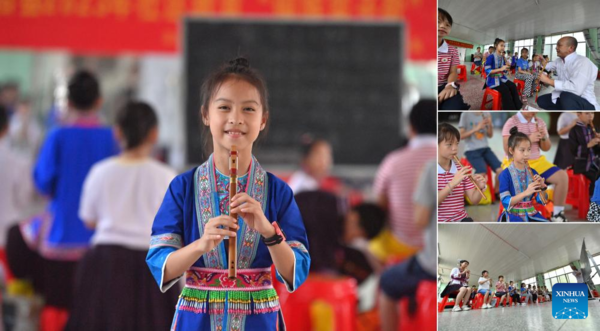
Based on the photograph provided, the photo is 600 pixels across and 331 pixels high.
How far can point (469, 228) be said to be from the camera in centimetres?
265

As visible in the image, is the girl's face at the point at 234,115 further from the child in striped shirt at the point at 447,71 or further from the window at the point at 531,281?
the window at the point at 531,281

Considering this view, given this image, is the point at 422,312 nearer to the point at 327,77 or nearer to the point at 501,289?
the point at 501,289

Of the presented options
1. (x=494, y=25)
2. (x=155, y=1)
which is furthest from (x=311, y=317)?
(x=155, y=1)

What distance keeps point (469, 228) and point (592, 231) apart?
0.43 m

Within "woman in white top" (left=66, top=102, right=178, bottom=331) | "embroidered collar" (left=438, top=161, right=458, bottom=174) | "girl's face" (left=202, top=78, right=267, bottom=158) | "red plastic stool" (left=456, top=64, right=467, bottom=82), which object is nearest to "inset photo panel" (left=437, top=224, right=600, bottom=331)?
"embroidered collar" (left=438, top=161, right=458, bottom=174)

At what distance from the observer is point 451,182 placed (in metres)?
2.52

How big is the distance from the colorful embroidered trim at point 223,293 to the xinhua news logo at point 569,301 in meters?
1.56

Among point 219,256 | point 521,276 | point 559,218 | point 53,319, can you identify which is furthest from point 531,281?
point 53,319

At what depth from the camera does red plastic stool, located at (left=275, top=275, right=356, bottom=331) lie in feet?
11.7

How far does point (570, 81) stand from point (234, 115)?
1.59 metres

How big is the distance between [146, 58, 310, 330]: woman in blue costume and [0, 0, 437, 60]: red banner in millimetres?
3410

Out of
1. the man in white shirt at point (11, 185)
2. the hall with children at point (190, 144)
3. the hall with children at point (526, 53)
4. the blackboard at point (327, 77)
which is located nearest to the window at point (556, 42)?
the hall with children at point (526, 53)

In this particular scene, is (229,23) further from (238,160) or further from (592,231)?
(238,160)

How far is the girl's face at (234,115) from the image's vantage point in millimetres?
1429
